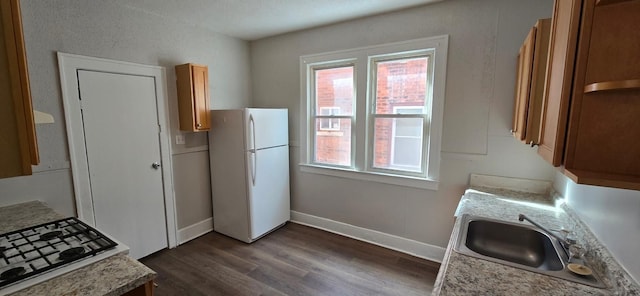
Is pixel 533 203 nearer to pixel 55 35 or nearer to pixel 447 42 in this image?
pixel 447 42

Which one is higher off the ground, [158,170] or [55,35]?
[55,35]

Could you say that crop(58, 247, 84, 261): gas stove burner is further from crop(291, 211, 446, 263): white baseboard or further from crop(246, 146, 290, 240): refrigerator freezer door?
crop(291, 211, 446, 263): white baseboard

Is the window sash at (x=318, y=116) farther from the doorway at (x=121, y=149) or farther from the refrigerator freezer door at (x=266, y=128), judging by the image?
the doorway at (x=121, y=149)

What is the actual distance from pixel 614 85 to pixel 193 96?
314 cm

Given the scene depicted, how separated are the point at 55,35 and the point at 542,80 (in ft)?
11.4

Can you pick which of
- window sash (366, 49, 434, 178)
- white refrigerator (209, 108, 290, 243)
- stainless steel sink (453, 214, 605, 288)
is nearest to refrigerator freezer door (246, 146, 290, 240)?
white refrigerator (209, 108, 290, 243)

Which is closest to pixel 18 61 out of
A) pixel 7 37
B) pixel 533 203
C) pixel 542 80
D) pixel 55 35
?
pixel 7 37

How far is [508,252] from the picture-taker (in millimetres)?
1619

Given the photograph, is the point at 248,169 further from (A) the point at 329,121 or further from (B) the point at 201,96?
(A) the point at 329,121

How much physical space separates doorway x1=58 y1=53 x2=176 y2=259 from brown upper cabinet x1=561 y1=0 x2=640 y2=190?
10.6 feet

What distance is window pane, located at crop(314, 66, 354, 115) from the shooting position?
10.5 feet

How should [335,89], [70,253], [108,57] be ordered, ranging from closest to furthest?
[70,253]
[108,57]
[335,89]

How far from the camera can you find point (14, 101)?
79 cm

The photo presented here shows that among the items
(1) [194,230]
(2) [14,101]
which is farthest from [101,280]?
(1) [194,230]
